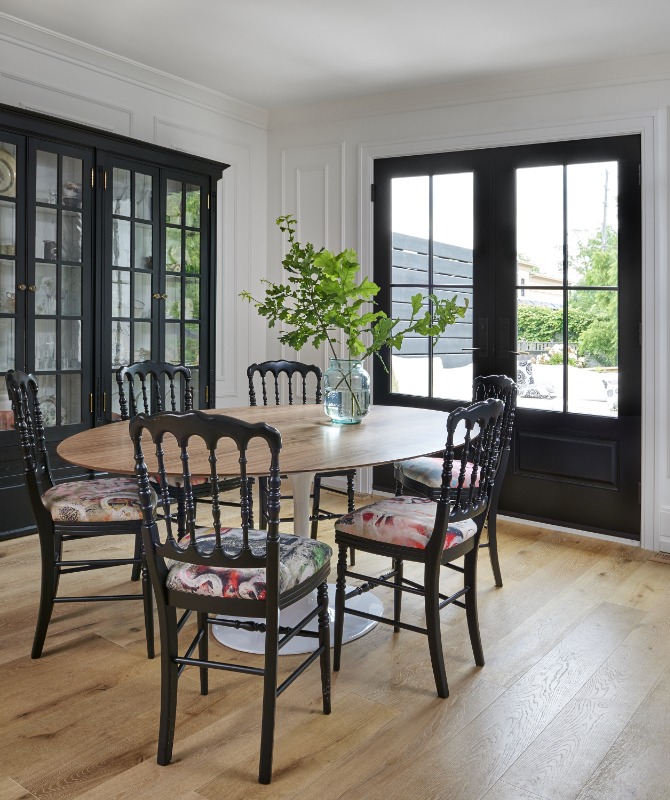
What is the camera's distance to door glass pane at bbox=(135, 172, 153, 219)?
12.8 feet

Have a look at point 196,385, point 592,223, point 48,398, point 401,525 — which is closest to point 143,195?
point 196,385

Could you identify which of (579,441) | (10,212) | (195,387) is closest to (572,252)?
(579,441)

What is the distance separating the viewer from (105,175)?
371 cm

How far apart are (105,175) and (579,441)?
9.84ft

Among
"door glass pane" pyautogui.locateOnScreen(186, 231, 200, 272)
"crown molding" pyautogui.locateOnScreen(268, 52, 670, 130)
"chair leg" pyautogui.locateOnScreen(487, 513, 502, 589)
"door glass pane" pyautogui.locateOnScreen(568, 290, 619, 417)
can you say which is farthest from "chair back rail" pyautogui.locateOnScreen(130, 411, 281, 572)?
"crown molding" pyautogui.locateOnScreen(268, 52, 670, 130)

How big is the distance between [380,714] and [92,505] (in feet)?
3.85

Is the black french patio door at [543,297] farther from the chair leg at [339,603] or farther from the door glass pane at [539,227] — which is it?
the chair leg at [339,603]

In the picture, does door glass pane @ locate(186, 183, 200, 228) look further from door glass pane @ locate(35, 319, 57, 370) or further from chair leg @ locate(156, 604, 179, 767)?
chair leg @ locate(156, 604, 179, 767)

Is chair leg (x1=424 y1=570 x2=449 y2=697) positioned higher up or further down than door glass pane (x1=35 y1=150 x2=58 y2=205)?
further down

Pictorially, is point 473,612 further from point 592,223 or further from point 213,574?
point 592,223

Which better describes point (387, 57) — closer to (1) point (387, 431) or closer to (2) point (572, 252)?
(2) point (572, 252)

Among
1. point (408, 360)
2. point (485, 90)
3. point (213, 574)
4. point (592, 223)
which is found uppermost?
point (485, 90)

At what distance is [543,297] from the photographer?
162 inches

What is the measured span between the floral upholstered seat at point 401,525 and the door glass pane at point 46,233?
2.20 metres
